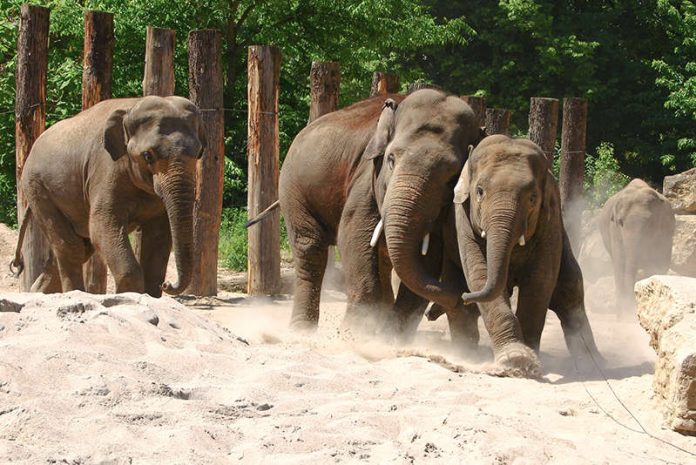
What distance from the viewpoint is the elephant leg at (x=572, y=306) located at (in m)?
8.45

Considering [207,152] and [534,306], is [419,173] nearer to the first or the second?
[534,306]

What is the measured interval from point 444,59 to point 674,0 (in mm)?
5204

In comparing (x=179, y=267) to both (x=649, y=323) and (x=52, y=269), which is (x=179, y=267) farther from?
(x=649, y=323)

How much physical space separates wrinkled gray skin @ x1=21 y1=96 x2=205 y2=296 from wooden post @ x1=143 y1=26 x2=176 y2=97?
5.21 ft

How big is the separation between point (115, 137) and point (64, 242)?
127 centimetres

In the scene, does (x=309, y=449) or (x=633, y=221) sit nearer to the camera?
(x=309, y=449)

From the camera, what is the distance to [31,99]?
11773mm

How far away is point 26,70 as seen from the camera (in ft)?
38.4

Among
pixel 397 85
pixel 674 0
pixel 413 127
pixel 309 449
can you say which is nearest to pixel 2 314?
pixel 309 449

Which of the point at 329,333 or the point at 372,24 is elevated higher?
the point at 372,24

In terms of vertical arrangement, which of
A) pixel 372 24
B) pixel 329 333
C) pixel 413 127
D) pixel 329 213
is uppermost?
pixel 372 24

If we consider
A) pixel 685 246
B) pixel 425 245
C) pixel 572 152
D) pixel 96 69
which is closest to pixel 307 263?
pixel 425 245

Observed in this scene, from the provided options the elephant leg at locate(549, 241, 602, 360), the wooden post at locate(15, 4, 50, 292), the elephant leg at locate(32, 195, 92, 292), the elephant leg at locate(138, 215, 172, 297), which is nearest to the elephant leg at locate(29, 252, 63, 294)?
the wooden post at locate(15, 4, 50, 292)

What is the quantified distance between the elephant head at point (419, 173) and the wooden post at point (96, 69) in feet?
13.1
